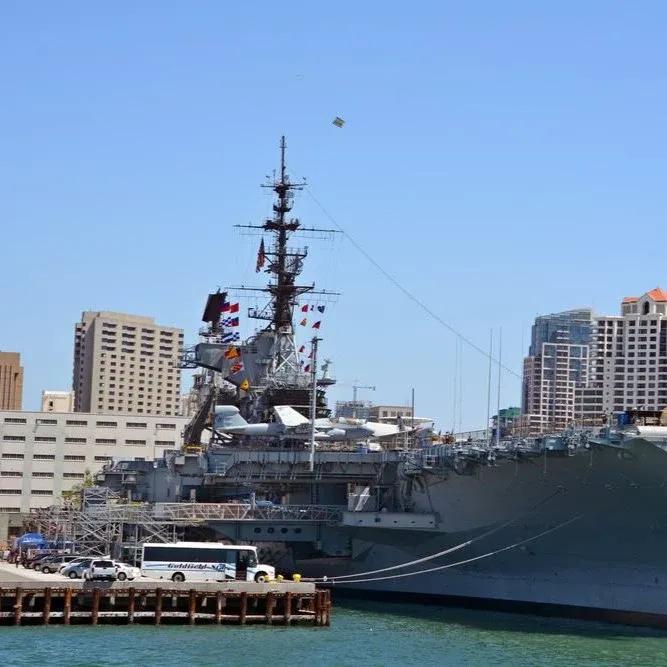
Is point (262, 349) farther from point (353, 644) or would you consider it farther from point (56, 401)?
point (56, 401)

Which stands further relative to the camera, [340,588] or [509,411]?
[509,411]

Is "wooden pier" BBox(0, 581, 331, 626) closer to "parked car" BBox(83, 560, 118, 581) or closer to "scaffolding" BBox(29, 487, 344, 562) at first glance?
"parked car" BBox(83, 560, 118, 581)

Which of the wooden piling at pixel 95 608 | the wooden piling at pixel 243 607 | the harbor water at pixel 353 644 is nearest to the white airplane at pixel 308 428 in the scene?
the harbor water at pixel 353 644

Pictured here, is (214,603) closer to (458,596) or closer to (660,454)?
(458,596)

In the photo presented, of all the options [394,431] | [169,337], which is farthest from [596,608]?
[169,337]

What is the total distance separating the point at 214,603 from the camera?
32719 mm

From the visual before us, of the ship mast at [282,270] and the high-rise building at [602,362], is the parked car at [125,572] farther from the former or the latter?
the high-rise building at [602,362]

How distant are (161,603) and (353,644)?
15.2 feet

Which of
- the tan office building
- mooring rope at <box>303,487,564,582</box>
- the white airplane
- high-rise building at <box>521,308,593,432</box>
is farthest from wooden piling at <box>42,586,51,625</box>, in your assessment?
high-rise building at <box>521,308,593,432</box>

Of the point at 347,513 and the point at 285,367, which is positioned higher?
the point at 285,367

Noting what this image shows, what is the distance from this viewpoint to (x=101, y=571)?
110 feet

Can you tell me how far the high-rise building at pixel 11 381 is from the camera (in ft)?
416

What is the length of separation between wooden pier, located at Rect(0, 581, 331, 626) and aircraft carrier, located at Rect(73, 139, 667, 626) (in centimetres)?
553

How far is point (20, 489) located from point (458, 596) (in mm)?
41712
